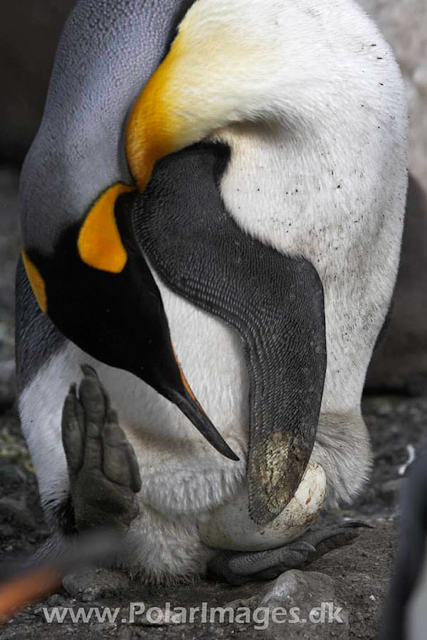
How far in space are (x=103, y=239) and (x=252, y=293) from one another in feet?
1.29

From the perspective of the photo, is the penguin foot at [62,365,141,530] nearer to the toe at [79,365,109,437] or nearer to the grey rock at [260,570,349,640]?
the toe at [79,365,109,437]

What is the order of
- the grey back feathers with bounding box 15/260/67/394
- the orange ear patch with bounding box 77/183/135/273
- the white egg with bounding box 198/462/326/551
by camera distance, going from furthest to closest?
the grey back feathers with bounding box 15/260/67/394
the white egg with bounding box 198/462/326/551
the orange ear patch with bounding box 77/183/135/273

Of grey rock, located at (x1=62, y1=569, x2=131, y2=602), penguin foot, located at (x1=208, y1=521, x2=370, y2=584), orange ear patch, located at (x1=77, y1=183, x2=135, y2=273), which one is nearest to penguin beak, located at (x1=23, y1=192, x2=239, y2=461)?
orange ear patch, located at (x1=77, y1=183, x2=135, y2=273)

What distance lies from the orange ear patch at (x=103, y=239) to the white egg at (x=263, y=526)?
60 centimetres

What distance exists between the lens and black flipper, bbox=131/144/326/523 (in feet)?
7.41

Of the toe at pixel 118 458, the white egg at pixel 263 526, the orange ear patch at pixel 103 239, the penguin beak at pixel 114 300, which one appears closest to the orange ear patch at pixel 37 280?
the penguin beak at pixel 114 300

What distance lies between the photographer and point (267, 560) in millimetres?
2398

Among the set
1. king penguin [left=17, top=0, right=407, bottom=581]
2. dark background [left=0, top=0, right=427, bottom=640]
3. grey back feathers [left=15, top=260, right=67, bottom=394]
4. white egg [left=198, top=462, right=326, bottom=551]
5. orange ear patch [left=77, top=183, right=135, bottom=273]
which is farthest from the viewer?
grey back feathers [left=15, top=260, right=67, bottom=394]

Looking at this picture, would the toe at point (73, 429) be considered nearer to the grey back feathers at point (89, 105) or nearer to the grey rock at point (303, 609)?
the grey back feathers at point (89, 105)

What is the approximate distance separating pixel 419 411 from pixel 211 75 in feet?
7.10

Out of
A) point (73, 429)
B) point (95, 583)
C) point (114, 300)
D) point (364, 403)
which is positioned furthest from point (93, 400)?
point (364, 403)

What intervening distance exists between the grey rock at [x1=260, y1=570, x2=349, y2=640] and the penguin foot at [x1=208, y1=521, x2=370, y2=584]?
16 cm

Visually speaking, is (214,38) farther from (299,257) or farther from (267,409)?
(267,409)

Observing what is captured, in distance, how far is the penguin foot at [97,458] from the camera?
2.13m
